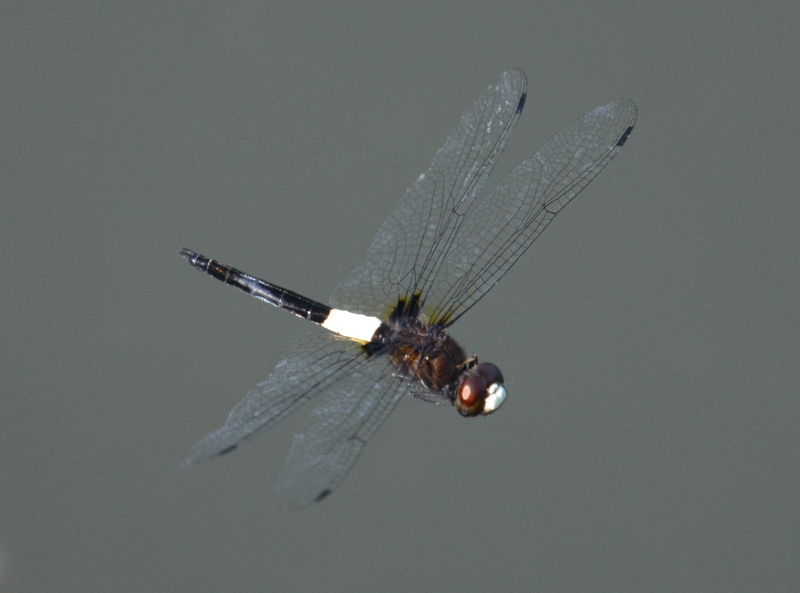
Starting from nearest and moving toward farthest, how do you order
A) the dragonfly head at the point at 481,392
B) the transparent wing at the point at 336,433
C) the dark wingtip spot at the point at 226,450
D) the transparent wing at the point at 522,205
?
the dark wingtip spot at the point at 226,450, the transparent wing at the point at 336,433, the dragonfly head at the point at 481,392, the transparent wing at the point at 522,205

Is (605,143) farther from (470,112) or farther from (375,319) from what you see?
(375,319)

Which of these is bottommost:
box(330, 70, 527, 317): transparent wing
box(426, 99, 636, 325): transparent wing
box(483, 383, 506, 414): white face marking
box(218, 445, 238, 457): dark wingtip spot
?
box(483, 383, 506, 414): white face marking

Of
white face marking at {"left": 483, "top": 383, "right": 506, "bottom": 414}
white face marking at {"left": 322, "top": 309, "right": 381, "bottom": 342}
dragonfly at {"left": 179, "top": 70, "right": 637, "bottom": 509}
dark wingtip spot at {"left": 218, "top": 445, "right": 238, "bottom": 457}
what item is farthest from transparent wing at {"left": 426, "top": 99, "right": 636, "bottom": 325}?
dark wingtip spot at {"left": 218, "top": 445, "right": 238, "bottom": 457}

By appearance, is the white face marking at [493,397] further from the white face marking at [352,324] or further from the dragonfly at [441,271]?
the white face marking at [352,324]

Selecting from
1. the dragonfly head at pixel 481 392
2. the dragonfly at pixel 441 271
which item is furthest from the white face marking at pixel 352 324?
the dragonfly head at pixel 481 392

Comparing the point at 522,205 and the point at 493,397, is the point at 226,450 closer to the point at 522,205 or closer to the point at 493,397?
the point at 493,397

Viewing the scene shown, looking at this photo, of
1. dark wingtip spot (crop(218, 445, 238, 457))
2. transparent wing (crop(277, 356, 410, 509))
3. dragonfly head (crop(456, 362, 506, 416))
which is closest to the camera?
dark wingtip spot (crop(218, 445, 238, 457))

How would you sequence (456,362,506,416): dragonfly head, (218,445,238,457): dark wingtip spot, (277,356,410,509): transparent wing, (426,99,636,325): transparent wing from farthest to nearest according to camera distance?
(426,99,636,325): transparent wing → (456,362,506,416): dragonfly head → (277,356,410,509): transparent wing → (218,445,238,457): dark wingtip spot

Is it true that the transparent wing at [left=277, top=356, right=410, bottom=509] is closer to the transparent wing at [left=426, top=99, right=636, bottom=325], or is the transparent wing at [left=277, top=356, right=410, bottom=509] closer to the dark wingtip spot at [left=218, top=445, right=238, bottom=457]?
the dark wingtip spot at [left=218, top=445, right=238, bottom=457]

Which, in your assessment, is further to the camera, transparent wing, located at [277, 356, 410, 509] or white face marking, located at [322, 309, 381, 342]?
white face marking, located at [322, 309, 381, 342]
